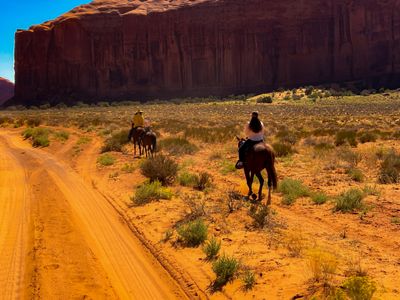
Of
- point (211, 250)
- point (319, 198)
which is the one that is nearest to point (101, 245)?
point (211, 250)

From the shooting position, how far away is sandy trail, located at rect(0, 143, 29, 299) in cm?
550

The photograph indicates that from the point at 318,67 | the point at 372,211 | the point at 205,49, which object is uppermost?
the point at 205,49

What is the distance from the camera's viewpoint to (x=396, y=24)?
275 feet

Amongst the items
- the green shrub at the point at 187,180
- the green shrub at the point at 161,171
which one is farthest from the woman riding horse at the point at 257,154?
the green shrub at the point at 161,171

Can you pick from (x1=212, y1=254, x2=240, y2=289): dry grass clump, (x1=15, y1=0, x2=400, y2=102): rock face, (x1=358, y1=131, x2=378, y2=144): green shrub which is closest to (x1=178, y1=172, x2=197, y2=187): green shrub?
(x1=212, y1=254, x2=240, y2=289): dry grass clump

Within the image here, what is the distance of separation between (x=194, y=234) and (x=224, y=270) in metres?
1.56

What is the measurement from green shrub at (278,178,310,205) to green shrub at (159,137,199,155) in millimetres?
8009

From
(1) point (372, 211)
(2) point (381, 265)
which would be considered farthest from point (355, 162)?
(2) point (381, 265)

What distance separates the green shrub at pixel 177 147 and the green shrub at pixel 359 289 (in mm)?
13823

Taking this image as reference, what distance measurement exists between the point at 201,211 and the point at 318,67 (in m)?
85.8

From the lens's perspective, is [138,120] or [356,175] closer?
[356,175]

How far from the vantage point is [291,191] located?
10445 mm

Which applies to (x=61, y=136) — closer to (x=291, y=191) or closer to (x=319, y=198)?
(x=291, y=191)

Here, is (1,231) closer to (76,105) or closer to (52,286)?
(52,286)
